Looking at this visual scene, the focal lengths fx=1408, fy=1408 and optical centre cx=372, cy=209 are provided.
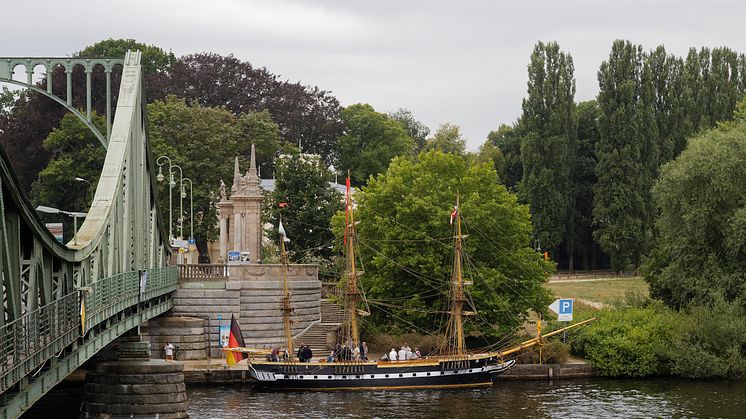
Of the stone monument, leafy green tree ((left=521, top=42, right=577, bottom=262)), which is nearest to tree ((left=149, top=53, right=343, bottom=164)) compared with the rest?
leafy green tree ((left=521, top=42, right=577, bottom=262))

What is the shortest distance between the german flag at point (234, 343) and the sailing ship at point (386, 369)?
0.41 meters

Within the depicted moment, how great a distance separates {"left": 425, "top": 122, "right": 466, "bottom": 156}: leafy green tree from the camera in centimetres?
15438

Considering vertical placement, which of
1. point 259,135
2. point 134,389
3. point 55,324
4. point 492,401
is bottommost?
point 492,401

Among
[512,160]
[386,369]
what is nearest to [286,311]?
[386,369]

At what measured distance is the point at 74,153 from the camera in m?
106

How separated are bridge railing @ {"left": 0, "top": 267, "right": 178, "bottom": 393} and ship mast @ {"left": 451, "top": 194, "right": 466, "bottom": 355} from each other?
19684 millimetres

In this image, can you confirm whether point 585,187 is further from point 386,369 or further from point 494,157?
point 386,369

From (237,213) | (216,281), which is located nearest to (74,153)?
(237,213)

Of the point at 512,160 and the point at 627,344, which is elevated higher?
the point at 512,160

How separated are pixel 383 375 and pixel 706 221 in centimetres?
1886

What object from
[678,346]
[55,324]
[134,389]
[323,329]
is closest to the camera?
[55,324]

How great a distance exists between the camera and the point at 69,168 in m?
104

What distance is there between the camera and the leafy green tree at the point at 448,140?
154375 mm

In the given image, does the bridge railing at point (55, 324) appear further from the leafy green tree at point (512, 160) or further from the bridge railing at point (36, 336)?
the leafy green tree at point (512, 160)
